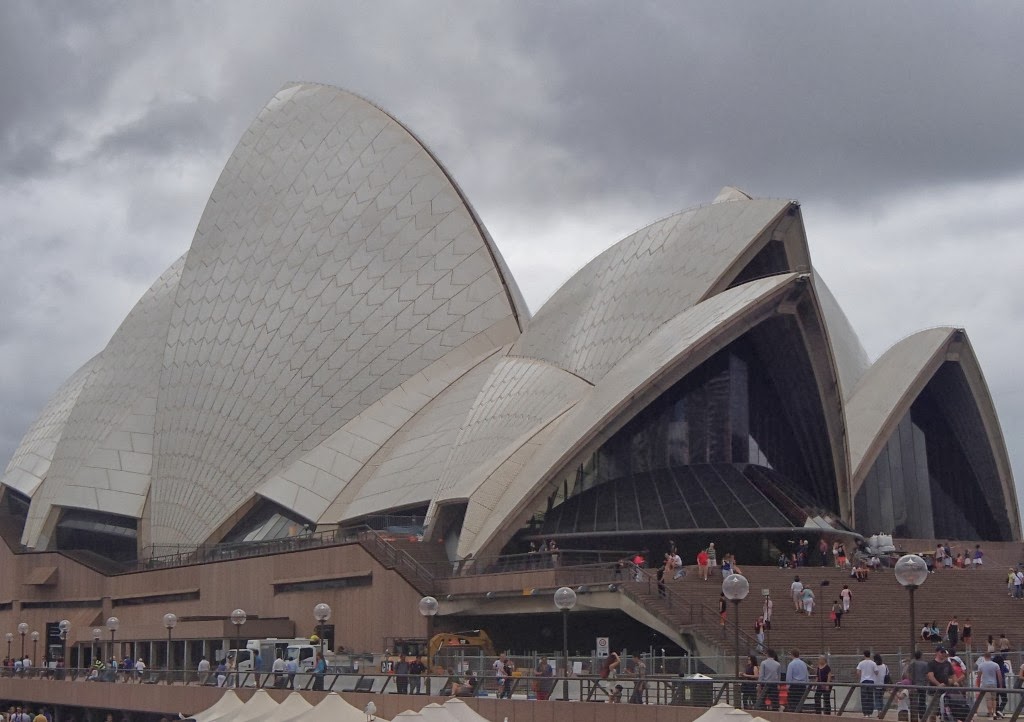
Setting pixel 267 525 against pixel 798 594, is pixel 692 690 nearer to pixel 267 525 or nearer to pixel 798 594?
pixel 798 594

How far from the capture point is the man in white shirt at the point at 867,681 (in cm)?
1561

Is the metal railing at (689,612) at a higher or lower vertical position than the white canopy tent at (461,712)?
higher

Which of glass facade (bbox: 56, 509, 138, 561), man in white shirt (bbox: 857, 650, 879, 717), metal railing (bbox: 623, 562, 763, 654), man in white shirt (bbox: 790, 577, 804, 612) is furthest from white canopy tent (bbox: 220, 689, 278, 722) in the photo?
glass facade (bbox: 56, 509, 138, 561)

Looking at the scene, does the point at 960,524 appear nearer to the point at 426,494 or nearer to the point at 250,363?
the point at 426,494

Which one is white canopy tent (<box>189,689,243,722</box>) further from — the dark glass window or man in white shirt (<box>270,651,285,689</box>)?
the dark glass window

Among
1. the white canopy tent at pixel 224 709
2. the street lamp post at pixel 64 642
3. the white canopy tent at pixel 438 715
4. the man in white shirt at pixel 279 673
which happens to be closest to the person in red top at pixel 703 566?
the man in white shirt at pixel 279 673

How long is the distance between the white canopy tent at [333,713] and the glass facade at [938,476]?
2379cm

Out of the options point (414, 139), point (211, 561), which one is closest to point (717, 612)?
point (211, 561)

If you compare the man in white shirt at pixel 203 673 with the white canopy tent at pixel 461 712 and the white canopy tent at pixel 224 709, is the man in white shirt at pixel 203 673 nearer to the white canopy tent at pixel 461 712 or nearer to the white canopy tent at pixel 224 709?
the white canopy tent at pixel 224 709

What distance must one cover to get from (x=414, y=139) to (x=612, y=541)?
1886 centimetres

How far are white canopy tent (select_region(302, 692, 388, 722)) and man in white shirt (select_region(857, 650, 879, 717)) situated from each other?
6.46m

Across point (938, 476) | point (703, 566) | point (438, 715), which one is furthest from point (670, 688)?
point (938, 476)

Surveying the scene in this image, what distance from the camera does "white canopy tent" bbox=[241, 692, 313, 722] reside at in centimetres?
2019

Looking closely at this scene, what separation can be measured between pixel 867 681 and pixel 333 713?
703 centimetres
